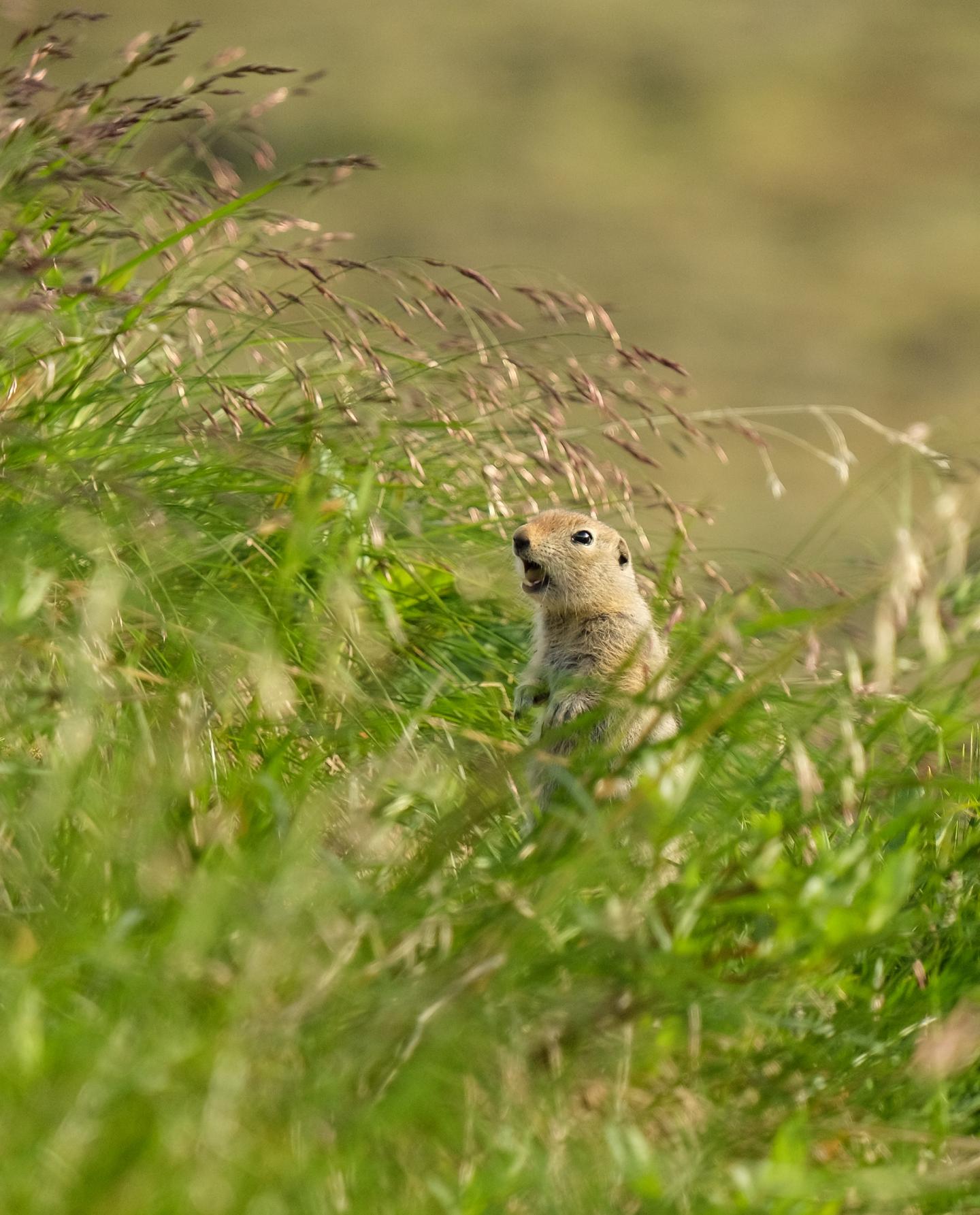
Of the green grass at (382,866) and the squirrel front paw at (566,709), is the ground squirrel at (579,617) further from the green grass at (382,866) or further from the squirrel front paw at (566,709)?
the green grass at (382,866)

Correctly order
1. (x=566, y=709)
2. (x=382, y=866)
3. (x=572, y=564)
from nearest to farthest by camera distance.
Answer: (x=382, y=866), (x=566, y=709), (x=572, y=564)

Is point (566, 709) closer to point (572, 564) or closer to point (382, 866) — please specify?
point (572, 564)

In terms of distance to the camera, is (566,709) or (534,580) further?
(534,580)

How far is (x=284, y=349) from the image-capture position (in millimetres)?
3562

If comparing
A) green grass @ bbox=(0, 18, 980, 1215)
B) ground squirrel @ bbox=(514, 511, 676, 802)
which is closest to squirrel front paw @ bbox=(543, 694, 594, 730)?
ground squirrel @ bbox=(514, 511, 676, 802)

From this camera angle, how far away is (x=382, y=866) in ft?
7.42

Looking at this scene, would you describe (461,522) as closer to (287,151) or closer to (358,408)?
(358,408)

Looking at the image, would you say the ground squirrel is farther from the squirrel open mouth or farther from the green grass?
the green grass

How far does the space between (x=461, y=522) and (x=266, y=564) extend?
2.15 feet

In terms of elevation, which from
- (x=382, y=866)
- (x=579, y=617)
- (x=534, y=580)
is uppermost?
(x=382, y=866)

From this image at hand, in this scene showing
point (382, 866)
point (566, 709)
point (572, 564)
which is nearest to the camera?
point (382, 866)

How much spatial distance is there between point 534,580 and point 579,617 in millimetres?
214

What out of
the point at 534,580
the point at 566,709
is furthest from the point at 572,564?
the point at 566,709

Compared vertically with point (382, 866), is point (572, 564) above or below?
below
